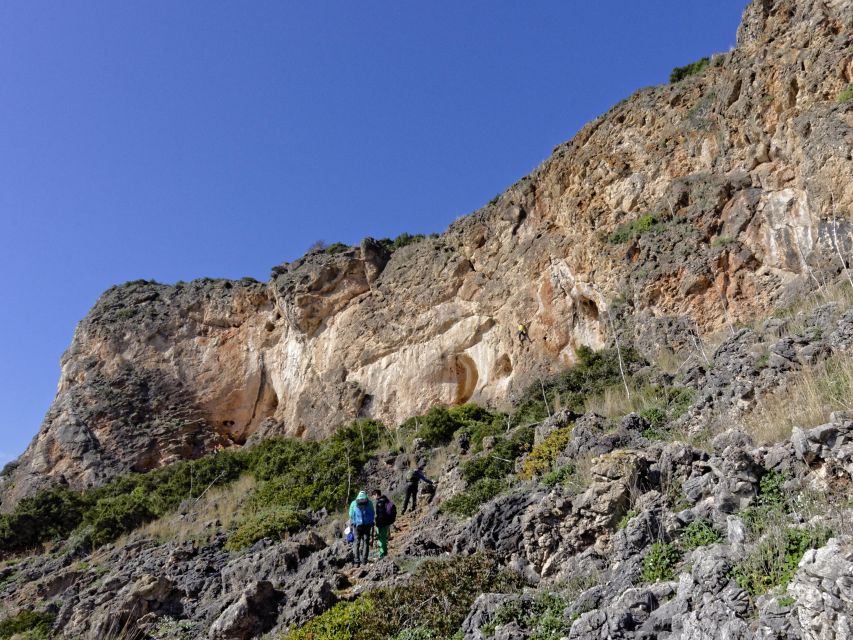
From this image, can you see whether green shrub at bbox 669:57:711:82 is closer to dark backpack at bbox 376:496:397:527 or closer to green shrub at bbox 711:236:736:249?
green shrub at bbox 711:236:736:249

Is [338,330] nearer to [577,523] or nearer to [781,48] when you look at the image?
[781,48]

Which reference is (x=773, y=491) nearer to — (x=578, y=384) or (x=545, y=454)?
(x=545, y=454)

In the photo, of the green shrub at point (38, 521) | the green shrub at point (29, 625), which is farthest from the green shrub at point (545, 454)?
the green shrub at point (38, 521)

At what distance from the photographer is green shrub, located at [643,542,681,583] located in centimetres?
582

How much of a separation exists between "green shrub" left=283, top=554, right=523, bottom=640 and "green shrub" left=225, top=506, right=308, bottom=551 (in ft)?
21.1

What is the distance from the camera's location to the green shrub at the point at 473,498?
1124 cm

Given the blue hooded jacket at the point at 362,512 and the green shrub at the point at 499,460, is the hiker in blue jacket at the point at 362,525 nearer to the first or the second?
the blue hooded jacket at the point at 362,512

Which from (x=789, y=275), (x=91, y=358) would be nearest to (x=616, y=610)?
(x=789, y=275)

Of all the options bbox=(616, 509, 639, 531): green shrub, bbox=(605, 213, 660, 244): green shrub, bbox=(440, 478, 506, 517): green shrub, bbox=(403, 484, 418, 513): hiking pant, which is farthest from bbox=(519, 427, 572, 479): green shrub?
bbox=(605, 213, 660, 244): green shrub

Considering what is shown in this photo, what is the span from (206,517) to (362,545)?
29.7 ft

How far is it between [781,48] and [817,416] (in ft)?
43.0

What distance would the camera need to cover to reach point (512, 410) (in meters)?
18.4

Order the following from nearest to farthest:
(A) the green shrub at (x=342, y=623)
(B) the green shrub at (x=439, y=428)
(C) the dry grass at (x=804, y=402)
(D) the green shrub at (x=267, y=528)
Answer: (C) the dry grass at (x=804, y=402), (A) the green shrub at (x=342, y=623), (D) the green shrub at (x=267, y=528), (B) the green shrub at (x=439, y=428)

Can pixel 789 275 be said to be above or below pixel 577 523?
above
